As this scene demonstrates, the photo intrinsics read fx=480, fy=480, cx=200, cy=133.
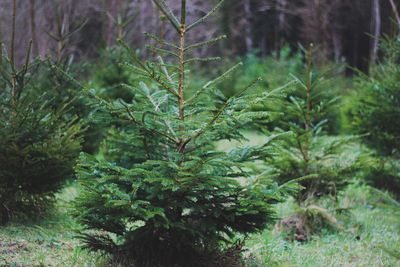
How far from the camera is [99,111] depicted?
151 inches

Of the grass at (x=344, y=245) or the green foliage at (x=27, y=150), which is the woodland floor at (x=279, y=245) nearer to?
the grass at (x=344, y=245)

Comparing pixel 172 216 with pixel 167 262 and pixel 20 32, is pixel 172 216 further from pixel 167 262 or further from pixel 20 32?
pixel 20 32

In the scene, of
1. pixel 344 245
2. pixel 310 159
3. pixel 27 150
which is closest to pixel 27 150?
pixel 27 150

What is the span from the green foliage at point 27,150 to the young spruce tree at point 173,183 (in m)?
1.59

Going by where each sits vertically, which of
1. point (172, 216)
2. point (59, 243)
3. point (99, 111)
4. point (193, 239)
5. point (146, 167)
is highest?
point (99, 111)

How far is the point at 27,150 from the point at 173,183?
2432mm

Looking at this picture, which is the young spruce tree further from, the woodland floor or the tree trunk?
the tree trunk

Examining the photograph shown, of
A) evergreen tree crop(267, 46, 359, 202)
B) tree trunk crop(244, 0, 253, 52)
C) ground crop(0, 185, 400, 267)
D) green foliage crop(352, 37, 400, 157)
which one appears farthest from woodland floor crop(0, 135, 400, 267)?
tree trunk crop(244, 0, 253, 52)

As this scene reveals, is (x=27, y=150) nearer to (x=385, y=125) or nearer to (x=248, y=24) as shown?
(x=385, y=125)

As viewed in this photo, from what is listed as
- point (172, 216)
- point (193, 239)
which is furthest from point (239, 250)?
point (172, 216)

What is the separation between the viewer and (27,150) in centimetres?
510

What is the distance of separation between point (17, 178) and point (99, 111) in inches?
77.4

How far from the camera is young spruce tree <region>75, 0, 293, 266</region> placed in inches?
135

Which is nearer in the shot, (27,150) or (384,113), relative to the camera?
(27,150)
